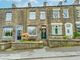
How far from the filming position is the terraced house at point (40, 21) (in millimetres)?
33969

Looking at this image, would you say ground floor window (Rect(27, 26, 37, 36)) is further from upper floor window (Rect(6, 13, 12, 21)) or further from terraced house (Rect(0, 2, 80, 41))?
upper floor window (Rect(6, 13, 12, 21))

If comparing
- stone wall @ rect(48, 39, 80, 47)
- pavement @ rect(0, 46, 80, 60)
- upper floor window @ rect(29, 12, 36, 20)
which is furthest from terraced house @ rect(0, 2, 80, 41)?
pavement @ rect(0, 46, 80, 60)

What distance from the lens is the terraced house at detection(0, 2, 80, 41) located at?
34.0 metres

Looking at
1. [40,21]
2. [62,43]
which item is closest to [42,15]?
[40,21]

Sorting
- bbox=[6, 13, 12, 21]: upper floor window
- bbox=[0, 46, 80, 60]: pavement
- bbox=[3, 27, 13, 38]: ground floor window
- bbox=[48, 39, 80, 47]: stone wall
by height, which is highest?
bbox=[6, 13, 12, 21]: upper floor window

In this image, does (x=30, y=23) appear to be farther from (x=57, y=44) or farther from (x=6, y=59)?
(x=6, y=59)

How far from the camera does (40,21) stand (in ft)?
113

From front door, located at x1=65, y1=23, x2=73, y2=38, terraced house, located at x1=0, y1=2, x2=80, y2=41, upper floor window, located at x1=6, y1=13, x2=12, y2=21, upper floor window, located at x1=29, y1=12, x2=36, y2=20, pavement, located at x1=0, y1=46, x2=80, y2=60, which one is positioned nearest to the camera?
pavement, located at x1=0, y1=46, x2=80, y2=60

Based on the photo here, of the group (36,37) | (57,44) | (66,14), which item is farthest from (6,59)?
(66,14)

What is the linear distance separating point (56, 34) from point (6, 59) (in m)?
19.5

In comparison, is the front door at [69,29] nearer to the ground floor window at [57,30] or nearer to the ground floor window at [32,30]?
the ground floor window at [57,30]

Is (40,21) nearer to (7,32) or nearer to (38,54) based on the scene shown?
(7,32)

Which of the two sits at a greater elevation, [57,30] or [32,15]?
[32,15]

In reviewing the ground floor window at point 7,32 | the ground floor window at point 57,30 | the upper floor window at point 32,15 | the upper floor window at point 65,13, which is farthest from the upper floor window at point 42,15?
the ground floor window at point 7,32
